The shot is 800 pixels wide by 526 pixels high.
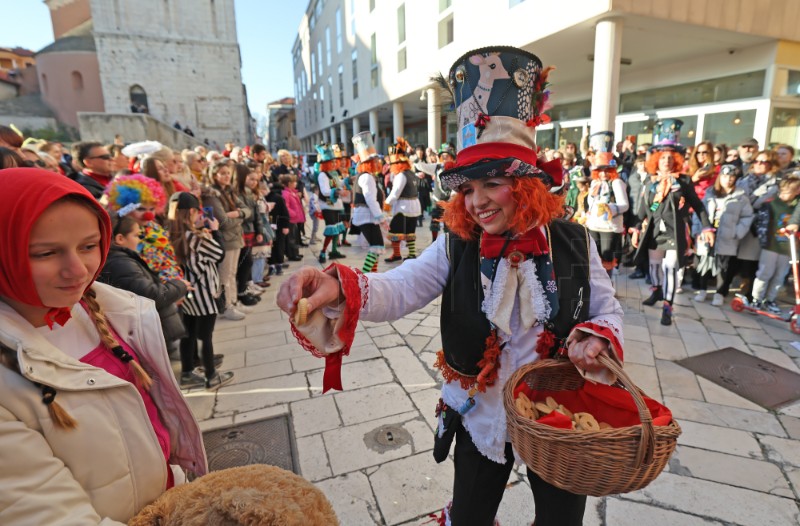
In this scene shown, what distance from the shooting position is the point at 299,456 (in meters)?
2.78

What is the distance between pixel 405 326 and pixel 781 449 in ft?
11.1

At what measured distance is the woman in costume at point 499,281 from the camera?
148 centimetres

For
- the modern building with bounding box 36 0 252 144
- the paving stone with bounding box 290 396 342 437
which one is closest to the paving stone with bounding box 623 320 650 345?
the paving stone with bounding box 290 396 342 437

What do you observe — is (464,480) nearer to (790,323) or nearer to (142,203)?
(142,203)

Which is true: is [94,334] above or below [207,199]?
below

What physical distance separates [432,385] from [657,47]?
432 inches

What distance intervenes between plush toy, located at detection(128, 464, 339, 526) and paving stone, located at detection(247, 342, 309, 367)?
10.5 ft

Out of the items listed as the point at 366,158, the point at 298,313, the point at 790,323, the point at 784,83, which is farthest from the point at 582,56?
the point at 298,313

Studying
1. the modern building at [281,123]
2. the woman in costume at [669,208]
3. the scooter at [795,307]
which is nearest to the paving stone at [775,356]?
the scooter at [795,307]

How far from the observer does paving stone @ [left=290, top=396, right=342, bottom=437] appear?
3.06 meters

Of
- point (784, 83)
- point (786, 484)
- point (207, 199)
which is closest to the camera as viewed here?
point (786, 484)

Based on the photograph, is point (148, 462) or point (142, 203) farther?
A: point (142, 203)

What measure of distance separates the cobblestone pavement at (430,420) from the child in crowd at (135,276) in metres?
0.92

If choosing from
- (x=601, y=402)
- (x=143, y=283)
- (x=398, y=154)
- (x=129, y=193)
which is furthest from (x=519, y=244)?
(x=398, y=154)
